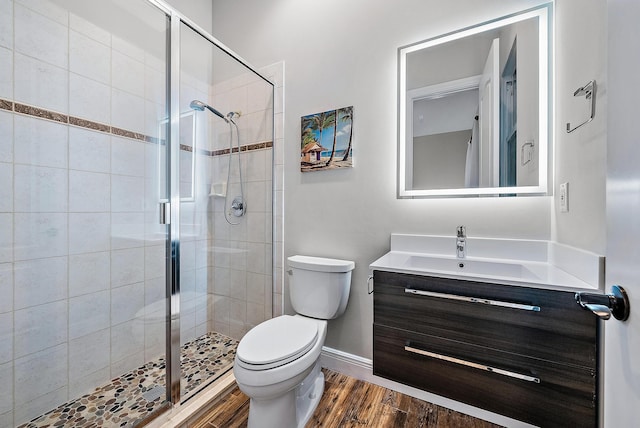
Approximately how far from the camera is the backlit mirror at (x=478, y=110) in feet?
4.36

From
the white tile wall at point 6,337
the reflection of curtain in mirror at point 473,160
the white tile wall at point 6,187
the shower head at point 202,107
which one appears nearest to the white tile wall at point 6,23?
A: the white tile wall at point 6,187

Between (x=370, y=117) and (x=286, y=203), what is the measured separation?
0.83 metres

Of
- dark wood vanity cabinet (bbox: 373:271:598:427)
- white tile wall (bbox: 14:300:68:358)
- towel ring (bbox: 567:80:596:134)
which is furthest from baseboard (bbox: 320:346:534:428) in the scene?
white tile wall (bbox: 14:300:68:358)

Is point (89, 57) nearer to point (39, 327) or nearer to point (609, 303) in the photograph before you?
point (39, 327)

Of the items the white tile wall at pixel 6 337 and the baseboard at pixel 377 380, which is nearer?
the white tile wall at pixel 6 337

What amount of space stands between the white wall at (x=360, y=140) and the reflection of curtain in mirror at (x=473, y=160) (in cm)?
11

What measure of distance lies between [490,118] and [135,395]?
2.40 m

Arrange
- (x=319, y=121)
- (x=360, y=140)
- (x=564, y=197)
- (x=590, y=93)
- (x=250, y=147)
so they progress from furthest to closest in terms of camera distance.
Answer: (x=250, y=147)
(x=319, y=121)
(x=360, y=140)
(x=564, y=197)
(x=590, y=93)

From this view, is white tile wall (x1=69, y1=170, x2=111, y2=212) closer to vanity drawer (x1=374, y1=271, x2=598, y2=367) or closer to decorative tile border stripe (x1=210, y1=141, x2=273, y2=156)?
decorative tile border stripe (x1=210, y1=141, x2=273, y2=156)

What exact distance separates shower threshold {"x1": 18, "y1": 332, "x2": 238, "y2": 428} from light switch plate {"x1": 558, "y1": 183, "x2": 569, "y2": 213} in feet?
6.54

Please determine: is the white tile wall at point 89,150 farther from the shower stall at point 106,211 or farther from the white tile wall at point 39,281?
the white tile wall at point 39,281

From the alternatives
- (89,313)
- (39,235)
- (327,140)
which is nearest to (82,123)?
(39,235)

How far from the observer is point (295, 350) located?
3.97ft

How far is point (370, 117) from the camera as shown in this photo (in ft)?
5.48
